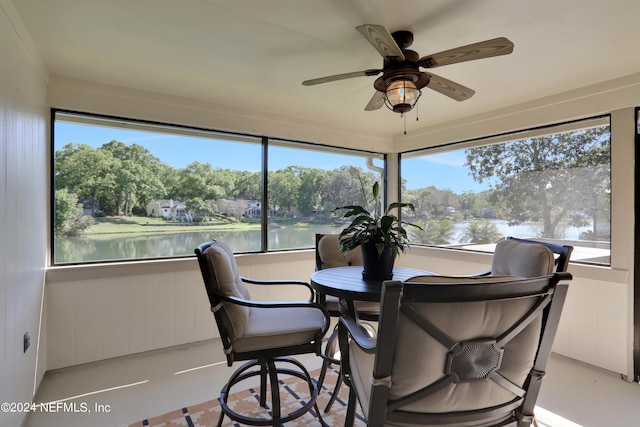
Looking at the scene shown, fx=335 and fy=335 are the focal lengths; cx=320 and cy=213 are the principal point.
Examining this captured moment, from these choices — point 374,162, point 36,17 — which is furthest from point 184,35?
point 374,162

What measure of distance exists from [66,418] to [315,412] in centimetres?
151

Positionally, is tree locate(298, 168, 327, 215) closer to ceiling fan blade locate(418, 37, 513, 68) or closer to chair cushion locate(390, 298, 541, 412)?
ceiling fan blade locate(418, 37, 513, 68)

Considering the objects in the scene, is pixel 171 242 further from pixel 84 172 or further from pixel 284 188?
pixel 284 188

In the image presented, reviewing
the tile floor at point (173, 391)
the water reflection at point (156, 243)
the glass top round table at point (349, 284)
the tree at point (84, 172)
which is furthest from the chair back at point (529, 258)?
the tree at point (84, 172)

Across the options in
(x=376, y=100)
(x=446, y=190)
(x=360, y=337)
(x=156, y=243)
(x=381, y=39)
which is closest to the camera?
(x=360, y=337)

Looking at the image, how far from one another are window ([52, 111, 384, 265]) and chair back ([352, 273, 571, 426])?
8.60 feet

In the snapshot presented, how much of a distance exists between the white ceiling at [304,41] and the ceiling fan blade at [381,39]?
0.21m

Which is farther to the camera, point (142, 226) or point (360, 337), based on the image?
point (142, 226)

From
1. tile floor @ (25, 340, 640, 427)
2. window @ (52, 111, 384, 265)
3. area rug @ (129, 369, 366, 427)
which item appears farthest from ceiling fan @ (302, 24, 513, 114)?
tile floor @ (25, 340, 640, 427)

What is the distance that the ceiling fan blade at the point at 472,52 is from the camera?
154cm

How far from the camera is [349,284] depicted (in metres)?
2.01

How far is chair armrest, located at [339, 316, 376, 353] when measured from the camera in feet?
4.26

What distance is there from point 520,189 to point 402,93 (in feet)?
7.02

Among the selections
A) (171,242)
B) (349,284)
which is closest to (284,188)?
(171,242)
